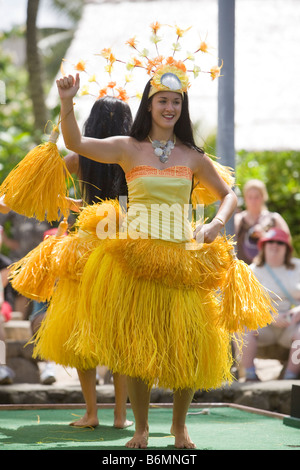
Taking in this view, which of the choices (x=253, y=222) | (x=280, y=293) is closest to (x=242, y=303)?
(x=280, y=293)

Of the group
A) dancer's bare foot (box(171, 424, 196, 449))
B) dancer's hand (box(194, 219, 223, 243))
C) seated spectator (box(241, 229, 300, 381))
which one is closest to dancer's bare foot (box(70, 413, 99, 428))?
dancer's bare foot (box(171, 424, 196, 449))

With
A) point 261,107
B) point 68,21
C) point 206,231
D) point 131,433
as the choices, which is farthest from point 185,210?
point 68,21

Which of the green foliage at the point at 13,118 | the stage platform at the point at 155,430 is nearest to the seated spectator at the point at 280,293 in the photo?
the stage platform at the point at 155,430

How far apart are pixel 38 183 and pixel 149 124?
579 millimetres

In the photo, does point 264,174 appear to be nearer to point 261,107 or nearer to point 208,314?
point 261,107

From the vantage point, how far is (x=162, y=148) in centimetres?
364

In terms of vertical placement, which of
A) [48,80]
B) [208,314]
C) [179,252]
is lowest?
[208,314]

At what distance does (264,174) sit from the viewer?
1056cm

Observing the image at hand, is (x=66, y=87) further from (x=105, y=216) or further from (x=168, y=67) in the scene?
(x=105, y=216)

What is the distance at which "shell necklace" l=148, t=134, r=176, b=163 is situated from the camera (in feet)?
11.8

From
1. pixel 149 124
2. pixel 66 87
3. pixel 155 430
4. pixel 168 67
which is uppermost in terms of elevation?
pixel 168 67

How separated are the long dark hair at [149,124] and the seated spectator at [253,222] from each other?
3002mm

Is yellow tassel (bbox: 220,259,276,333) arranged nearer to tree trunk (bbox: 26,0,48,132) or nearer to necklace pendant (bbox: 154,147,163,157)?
necklace pendant (bbox: 154,147,163,157)

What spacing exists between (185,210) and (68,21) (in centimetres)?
2273
